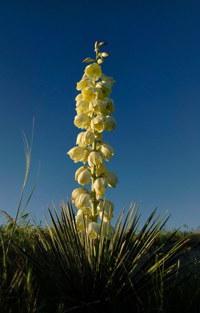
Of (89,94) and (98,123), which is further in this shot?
(89,94)

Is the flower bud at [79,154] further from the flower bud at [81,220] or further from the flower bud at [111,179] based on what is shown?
the flower bud at [81,220]

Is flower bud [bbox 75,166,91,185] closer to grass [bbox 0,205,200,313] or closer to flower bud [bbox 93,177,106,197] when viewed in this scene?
flower bud [bbox 93,177,106,197]

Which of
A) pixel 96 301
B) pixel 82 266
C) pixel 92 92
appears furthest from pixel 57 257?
pixel 92 92

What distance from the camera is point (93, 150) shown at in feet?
12.6

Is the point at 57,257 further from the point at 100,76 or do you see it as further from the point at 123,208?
the point at 100,76

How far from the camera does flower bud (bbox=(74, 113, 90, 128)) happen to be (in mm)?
3871

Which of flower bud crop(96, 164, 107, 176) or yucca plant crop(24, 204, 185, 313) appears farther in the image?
flower bud crop(96, 164, 107, 176)

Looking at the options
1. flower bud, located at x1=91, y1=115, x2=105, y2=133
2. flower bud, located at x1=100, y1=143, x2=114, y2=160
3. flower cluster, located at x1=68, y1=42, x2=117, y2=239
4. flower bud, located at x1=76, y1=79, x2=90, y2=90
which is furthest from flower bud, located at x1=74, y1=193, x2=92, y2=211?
flower bud, located at x1=76, y1=79, x2=90, y2=90

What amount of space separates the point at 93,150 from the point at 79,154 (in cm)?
11

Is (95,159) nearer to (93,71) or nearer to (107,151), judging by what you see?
(107,151)

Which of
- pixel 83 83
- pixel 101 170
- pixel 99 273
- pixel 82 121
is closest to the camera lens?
pixel 99 273

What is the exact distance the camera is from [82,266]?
329 cm

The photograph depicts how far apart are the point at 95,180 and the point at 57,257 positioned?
65 cm

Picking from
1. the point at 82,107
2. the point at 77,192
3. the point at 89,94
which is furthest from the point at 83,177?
the point at 89,94
